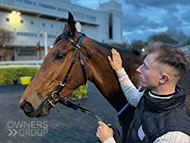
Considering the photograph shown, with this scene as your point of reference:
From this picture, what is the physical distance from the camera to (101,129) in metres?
1.33

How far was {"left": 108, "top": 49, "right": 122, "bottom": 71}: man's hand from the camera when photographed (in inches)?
72.7

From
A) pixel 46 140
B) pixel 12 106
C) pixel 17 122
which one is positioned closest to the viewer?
pixel 46 140

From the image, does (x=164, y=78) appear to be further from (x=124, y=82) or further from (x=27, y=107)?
(x=27, y=107)

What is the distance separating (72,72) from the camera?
1.85 m

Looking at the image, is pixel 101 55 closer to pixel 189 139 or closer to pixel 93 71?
pixel 93 71

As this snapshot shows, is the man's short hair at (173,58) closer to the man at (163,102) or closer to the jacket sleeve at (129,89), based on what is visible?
the man at (163,102)

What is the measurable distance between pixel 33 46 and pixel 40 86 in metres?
34.9

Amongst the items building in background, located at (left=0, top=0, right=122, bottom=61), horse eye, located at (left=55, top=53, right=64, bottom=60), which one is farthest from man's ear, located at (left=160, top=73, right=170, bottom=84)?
building in background, located at (left=0, top=0, right=122, bottom=61)

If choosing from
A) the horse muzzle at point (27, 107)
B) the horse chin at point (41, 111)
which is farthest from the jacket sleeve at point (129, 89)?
the horse muzzle at point (27, 107)

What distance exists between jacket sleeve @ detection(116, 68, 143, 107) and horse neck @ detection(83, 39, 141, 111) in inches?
4.7

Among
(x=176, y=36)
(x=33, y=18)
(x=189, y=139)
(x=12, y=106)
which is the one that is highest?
(x=33, y=18)

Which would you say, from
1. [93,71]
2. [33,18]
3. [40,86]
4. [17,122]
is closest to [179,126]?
[93,71]

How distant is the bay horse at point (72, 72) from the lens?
1.72 m

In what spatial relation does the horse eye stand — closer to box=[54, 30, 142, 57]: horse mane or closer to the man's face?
box=[54, 30, 142, 57]: horse mane
